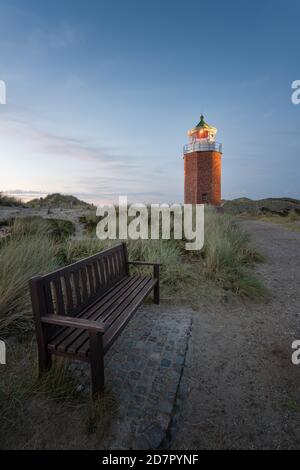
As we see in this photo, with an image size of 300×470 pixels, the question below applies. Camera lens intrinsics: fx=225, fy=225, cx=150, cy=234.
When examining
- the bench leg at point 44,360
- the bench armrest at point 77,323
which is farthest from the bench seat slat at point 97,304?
the bench armrest at point 77,323

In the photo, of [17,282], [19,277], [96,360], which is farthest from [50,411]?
[19,277]

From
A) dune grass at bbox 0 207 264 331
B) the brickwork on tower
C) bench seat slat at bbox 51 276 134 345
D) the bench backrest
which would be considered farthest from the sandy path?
the brickwork on tower

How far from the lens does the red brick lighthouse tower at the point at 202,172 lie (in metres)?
22.5

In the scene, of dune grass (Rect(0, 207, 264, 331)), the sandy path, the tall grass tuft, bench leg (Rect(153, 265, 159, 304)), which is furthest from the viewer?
bench leg (Rect(153, 265, 159, 304))

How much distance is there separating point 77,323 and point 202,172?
75.6 ft

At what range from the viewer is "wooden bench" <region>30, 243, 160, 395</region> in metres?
1.74

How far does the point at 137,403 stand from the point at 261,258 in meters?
5.06

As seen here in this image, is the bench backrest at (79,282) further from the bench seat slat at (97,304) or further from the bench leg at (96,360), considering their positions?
the bench leg at (96,360)

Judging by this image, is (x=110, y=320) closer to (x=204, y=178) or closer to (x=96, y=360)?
(x=96, y=360)

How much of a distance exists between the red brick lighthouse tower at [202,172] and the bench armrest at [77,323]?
21.4 meters

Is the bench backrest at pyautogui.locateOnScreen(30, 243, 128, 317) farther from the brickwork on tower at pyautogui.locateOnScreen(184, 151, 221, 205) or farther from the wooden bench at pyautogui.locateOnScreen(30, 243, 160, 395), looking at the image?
the brickwork on tower at pyautogui.locateOnScreen(184, 151, 221, 205)

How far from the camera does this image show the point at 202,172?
2283 centimetres

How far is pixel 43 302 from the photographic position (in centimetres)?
185
